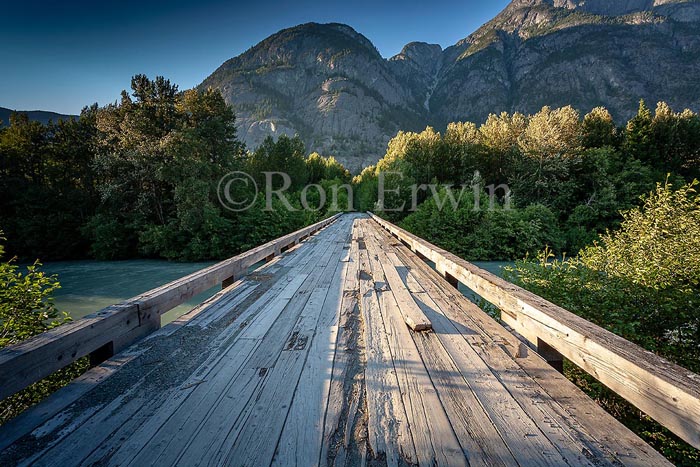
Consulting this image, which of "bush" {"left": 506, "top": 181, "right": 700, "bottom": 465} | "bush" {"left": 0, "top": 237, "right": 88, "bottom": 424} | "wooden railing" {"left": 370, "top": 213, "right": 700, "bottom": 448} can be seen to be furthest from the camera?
"bush" {"left": 506, "top": 181, "right": 700, "bottom": 465}

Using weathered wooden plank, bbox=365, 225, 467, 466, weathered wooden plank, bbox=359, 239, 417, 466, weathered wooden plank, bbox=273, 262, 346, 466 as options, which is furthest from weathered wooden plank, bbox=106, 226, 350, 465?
weathered wooden plank, bbox=365, 225, 467, 466

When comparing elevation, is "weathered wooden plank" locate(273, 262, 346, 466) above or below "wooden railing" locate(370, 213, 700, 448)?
below

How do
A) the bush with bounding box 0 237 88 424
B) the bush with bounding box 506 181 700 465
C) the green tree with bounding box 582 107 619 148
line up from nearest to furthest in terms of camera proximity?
the bush with bounding box 0 237 88 424
the bush with bounding box 506 181 700 465
the green tree with bounding box 582 107 619 148

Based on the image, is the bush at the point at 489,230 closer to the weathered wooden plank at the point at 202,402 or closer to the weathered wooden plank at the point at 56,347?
the weathered wooden plank at the point at 202,402

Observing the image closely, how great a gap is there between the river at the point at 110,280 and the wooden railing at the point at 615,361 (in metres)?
8.42

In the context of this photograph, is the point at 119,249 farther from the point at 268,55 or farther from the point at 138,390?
the point at 268,55

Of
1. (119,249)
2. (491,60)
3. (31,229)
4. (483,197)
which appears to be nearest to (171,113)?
(119,249)

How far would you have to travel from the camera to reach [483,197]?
811 inches

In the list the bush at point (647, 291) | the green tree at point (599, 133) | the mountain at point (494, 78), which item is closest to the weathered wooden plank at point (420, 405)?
the bush at point (647, 291)

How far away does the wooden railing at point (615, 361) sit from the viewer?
1.02 m

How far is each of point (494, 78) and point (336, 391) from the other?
161172 millimetres

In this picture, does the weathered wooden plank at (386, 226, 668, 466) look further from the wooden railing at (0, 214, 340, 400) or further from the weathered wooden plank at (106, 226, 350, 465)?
the wooden railing at (0, 214, 340, 400)

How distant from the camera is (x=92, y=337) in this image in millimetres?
1811

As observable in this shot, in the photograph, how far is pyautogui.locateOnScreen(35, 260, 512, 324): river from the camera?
35.0ft
